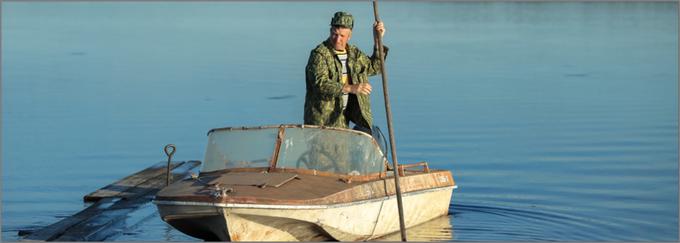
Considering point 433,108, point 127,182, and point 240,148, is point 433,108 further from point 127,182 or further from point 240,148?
point 240,148

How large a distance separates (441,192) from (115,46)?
28882mm

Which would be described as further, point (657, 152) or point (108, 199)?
point (657, 152)

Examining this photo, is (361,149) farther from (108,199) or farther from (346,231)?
(108,199)

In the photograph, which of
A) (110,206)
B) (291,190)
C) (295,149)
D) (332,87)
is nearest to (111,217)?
(110,206)

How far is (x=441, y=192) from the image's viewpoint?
15.8 meters

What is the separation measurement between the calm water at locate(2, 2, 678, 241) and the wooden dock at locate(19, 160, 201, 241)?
30cm

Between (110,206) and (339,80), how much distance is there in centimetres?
360

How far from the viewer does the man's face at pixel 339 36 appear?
49.3 ft

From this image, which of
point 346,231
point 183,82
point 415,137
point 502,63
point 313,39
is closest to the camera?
point 346,231

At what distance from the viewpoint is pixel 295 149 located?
46.6 ft

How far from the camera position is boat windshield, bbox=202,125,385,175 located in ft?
46.6

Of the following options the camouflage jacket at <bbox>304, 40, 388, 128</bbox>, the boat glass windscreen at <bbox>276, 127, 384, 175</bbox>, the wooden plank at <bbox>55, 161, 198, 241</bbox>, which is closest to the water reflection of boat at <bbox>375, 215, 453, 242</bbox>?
the boat glass windscreen at <bbox>276, 127, 384, 175</bbox>

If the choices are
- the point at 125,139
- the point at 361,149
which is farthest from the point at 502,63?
the point at 361,149

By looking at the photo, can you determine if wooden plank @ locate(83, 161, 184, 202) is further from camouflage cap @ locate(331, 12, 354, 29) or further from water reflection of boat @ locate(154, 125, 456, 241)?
camouflage cap @ locate(331, 12, 354, 29)
